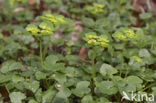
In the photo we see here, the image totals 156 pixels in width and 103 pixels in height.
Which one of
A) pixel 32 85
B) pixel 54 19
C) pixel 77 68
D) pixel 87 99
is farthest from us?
pixel 77 68

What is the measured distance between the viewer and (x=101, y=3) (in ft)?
9.45

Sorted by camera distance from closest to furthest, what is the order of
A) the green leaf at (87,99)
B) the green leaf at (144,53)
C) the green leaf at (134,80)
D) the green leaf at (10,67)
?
Result: 1. the green leaf at (87,99)
2. the green leaf at (134,80)
3. the green leaf at (10,67)
4. the green leaf at (144,53)

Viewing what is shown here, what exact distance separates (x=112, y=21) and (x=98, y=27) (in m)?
0.53

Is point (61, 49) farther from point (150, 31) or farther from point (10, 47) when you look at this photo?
point (150, 31)

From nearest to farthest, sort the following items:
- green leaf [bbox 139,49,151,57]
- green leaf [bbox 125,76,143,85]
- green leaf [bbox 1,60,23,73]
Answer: green leaf [bbox 125,76,143,85] < green leaf [bbox 1,60,23,73] < green leaf [bbox 139,49,151,57]

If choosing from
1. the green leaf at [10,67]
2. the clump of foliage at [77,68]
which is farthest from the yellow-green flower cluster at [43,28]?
the green leaf at [10,67]

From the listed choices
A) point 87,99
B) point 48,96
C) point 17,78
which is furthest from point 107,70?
point 17,78

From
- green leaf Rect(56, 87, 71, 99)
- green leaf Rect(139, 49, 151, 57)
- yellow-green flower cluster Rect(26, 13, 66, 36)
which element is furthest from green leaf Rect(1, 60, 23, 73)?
green leaf Rect(139, 49, 151, 57)

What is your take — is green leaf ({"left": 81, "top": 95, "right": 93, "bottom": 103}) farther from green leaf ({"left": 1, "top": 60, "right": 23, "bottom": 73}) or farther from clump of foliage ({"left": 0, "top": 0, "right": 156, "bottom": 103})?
green leaf ({"left": 1, "top": 60, "right": 23, "bottom": 73})

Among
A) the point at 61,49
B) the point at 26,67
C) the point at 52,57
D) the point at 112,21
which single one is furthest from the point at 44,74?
the point at 112,21

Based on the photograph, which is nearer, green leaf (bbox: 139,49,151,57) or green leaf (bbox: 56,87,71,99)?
green leaf (bbox: 56,87,71,99)

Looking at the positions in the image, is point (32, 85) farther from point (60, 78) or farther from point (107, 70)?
point (107, 70)

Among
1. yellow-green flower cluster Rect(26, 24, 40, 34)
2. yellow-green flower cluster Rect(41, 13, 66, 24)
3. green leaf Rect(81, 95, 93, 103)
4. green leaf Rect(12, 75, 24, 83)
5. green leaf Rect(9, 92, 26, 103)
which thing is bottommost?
green leaf Rect(81, 95, 93, 103)

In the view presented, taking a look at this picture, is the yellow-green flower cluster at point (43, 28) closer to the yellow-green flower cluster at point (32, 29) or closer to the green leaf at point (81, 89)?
the yellow-green flower cluster at point (32, 29)
